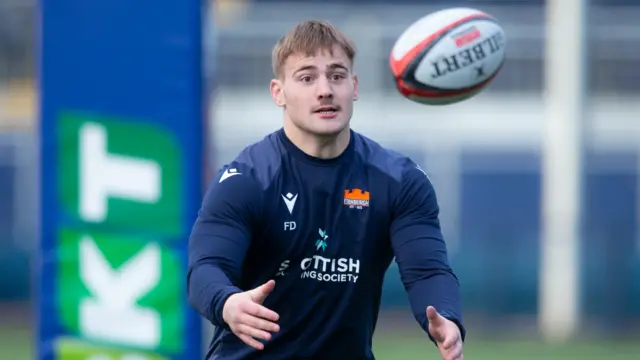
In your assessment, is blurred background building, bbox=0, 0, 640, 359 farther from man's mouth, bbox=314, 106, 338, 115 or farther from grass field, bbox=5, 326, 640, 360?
man's mouth, bbox=314, 106, 338, 115

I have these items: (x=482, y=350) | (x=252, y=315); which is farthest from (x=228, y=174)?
(x=482, y=350)

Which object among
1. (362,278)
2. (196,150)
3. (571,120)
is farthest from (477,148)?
(362,278)

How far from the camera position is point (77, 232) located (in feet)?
19.7

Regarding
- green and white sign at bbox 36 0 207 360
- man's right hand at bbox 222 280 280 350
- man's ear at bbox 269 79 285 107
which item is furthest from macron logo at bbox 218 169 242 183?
green and white sign at bbox 36 0 207 360

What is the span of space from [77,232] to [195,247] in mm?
2098

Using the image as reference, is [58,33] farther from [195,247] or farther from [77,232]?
[195,247]

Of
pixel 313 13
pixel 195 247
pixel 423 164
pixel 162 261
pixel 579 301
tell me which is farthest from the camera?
pixel 313 13

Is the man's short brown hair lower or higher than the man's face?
higher

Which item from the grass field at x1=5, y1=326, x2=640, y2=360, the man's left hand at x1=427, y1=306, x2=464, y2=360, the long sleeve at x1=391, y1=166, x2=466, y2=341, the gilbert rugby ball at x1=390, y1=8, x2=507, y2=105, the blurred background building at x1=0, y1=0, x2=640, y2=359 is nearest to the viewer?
the man's left hand at x1=427, y1=306, x2=464, y2=360

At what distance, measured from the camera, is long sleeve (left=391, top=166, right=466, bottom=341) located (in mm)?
4062

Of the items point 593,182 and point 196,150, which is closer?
point 196,150

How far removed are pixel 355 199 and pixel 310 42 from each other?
554 millimetres

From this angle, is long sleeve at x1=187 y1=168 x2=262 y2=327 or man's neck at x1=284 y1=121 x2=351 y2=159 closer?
long sleeve at x1=187 y1=168 x2=262 y2=327

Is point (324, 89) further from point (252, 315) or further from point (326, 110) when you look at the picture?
point (252, 315)
